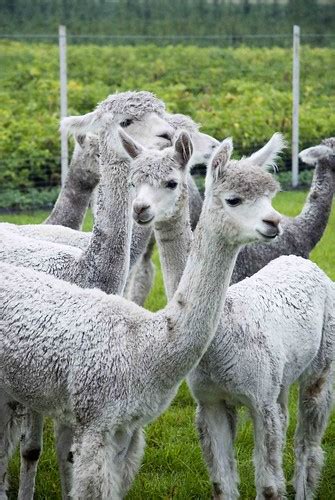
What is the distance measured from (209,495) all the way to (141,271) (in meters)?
3.05

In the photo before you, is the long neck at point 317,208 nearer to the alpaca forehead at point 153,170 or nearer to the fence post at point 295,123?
the alpaca forehead at point 153,170

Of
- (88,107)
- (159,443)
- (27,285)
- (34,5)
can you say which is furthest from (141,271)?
(34,5)

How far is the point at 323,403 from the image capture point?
5.07 metres

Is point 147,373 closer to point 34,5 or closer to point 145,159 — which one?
point 145,159

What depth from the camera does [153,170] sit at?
14.5 ft

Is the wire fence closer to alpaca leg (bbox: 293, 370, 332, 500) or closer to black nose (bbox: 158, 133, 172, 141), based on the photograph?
black nose (bbox: 158, 133, 172, 141)

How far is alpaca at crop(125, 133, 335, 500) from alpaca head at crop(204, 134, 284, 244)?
270 mm

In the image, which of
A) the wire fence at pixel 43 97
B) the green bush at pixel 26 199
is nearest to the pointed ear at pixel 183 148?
the wire fence at pixel 43 97

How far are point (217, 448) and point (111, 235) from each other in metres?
1.17

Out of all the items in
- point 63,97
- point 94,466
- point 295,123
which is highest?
point 94,466

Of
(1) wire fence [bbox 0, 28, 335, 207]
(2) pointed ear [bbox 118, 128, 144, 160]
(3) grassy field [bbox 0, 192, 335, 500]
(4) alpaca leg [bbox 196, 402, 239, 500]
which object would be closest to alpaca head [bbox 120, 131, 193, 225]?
(2) pointed ear [bbox 118, 128, 144, 160]

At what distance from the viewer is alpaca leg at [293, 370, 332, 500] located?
504 cm

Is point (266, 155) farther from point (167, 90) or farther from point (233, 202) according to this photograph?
point (167, 90)

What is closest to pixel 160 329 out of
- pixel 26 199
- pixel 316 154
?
pixel 316 154
